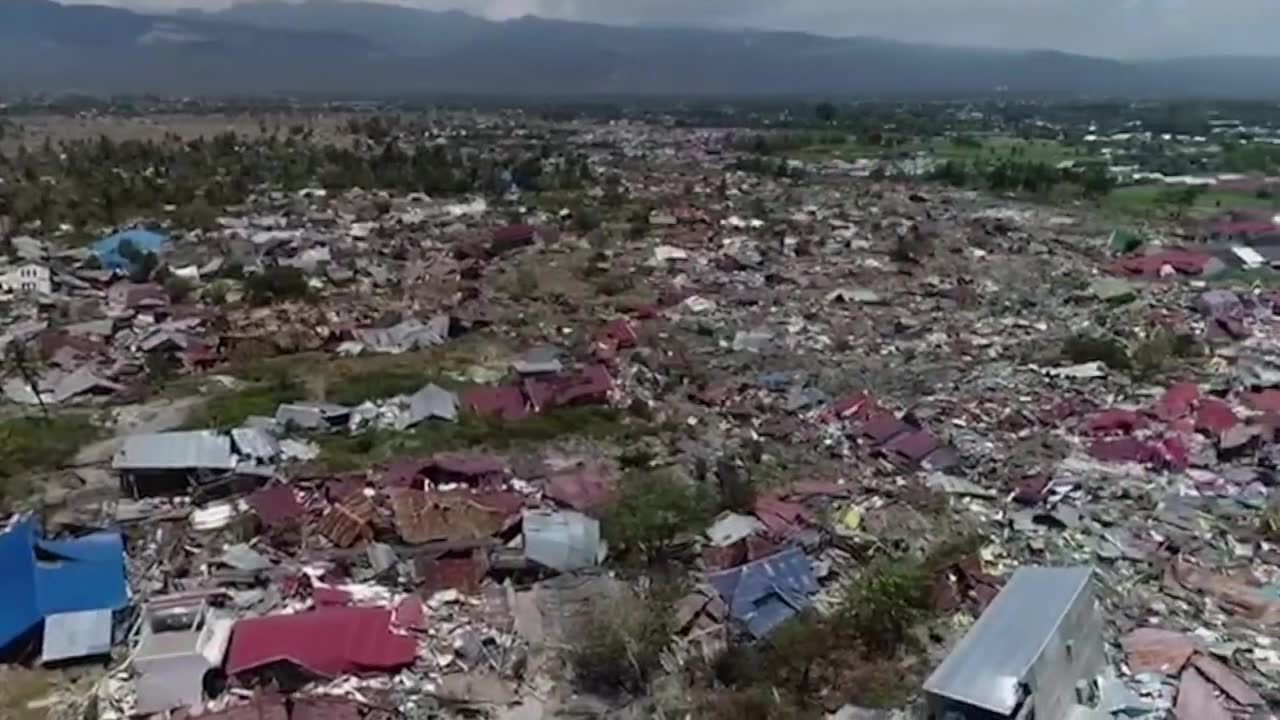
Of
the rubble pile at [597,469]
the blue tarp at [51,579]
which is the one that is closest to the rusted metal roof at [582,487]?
the rubble pile at [597,469]

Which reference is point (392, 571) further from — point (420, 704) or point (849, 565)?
point (849, 565)

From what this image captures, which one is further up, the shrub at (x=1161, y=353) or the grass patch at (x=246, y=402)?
the shrub at (x=1161, y=353)

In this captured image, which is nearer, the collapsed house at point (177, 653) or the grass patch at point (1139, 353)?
the collapsed house at point (177, 653)

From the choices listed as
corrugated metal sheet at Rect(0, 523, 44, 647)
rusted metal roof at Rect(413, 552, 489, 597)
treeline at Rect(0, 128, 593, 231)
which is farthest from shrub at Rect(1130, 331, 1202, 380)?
treeline at Rect(0, 128, 593, 231)

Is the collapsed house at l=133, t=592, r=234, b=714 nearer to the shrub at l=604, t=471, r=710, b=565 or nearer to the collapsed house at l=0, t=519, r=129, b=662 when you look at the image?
the collapsed house at l=0, t=519, r=129, b=662

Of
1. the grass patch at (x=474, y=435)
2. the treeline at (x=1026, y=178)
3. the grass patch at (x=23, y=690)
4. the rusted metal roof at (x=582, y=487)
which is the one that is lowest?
the grass patch at (x=23, y=690)

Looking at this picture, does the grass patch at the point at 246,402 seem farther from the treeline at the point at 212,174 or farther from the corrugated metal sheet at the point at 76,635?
the treeline at the point at 212,174

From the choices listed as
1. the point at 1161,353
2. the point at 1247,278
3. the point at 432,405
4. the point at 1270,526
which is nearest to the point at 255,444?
the point at 432,405
